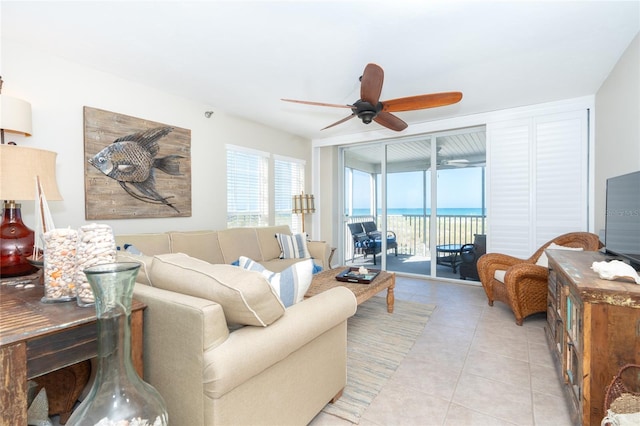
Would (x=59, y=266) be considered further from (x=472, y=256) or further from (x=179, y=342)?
(x=472, y=256)

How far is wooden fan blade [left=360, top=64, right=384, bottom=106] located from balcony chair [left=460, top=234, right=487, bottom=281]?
3.05 m

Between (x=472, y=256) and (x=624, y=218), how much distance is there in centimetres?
280

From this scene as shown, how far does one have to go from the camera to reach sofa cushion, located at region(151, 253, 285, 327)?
1205 millimetres

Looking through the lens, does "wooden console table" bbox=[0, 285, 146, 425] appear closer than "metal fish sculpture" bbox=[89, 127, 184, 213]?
Yes

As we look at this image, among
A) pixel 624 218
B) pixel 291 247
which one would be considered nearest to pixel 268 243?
pixel 291 247

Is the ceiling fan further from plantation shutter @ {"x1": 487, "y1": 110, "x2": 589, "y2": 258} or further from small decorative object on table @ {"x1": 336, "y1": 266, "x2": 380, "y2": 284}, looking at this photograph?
plantation shutter @ {"x1": 487, "y1": 110, "x2": 589, "y2": 258}

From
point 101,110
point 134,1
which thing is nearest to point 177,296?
point 134,1

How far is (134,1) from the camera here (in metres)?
1.95

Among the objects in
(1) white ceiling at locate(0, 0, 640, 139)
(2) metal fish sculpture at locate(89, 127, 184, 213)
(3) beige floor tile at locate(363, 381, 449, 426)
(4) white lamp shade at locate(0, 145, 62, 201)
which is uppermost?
(1) white ceiling at locate(0, 0, 640, 139)

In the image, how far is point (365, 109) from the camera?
2.72 meters

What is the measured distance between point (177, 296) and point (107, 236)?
0.39 metres

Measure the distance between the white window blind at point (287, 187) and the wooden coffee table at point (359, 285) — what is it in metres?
1.93

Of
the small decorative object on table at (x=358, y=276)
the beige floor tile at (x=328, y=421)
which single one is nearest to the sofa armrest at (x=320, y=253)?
the small decorative object on table at (x=358, y=276)

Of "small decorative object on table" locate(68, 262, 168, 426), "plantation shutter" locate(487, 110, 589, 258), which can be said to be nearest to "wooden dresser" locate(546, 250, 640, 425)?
"small decorative object on table" locate(68, 262, 168, 426)
